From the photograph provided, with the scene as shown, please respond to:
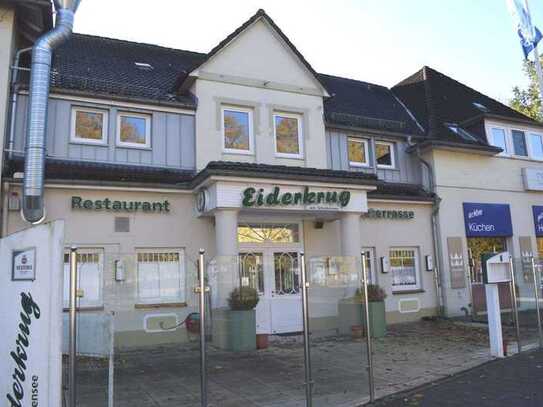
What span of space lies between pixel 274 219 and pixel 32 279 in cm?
949

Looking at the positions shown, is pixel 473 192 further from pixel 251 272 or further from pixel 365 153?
pixel 251 272

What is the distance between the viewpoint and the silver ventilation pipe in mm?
10789

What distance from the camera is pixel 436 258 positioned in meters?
17.0

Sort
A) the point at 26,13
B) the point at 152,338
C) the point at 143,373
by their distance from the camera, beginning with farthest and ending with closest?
the point at 26,13 < the point at 143,373 < the point at 152,338

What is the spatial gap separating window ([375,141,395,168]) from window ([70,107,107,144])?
876 cm

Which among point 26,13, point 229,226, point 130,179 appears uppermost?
point 26,13

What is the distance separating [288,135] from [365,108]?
4.60m

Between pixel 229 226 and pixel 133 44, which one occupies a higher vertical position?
pixel 133 44

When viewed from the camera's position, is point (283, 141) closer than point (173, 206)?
No

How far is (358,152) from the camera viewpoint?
55.9ft

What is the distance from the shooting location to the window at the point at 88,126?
1302 cm

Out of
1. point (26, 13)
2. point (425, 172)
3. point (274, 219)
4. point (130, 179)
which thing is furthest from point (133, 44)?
point (425, 172)

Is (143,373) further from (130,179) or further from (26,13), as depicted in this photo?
(26,13)

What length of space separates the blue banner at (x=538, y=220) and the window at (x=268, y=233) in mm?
10276
